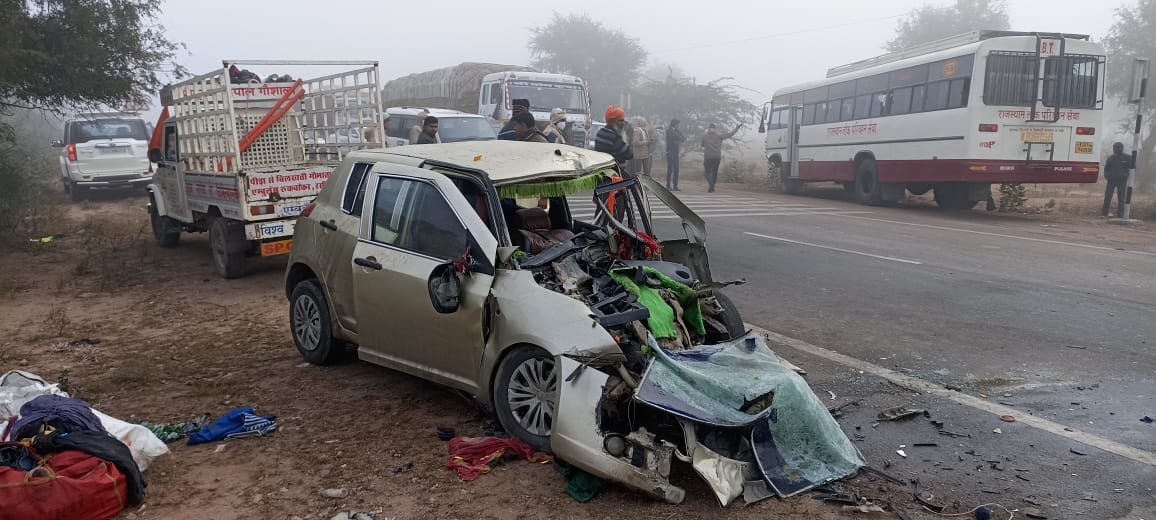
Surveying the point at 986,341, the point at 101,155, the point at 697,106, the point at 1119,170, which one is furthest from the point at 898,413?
the point at 697,106

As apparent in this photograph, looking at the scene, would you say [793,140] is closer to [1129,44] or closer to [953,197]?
[953,197]

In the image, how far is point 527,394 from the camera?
4.34 m

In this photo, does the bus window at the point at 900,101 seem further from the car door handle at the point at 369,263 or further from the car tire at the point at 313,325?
the car door handle at the point at 369,263

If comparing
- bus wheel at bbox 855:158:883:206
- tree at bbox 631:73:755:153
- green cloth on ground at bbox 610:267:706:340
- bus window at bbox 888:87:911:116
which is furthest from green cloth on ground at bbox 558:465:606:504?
tree at bbox 631:73:755:153

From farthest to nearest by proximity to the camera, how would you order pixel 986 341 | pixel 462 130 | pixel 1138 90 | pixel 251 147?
pixel 462 130
pixel 1138 90
pixel 251 147
pixel 986 341

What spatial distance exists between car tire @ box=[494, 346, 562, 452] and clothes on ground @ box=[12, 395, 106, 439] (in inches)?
80.5

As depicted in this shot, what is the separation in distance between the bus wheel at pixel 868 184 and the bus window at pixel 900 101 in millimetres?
1358

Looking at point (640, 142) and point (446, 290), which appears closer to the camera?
point (446, 290)

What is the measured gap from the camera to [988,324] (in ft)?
23.1

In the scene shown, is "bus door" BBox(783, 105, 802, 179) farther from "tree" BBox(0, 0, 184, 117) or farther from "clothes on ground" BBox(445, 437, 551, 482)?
"clothes on ground" BBox(445, 437, 551, 482)

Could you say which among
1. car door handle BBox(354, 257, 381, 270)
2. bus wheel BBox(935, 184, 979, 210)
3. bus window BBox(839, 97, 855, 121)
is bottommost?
bus wheel BBox(935, 184, 979, 210)

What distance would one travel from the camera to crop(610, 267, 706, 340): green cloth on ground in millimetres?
4441

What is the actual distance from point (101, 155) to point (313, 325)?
17840 millimetres

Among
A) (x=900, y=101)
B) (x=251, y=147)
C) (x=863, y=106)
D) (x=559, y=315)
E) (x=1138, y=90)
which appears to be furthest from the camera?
(x=863, y=106)
